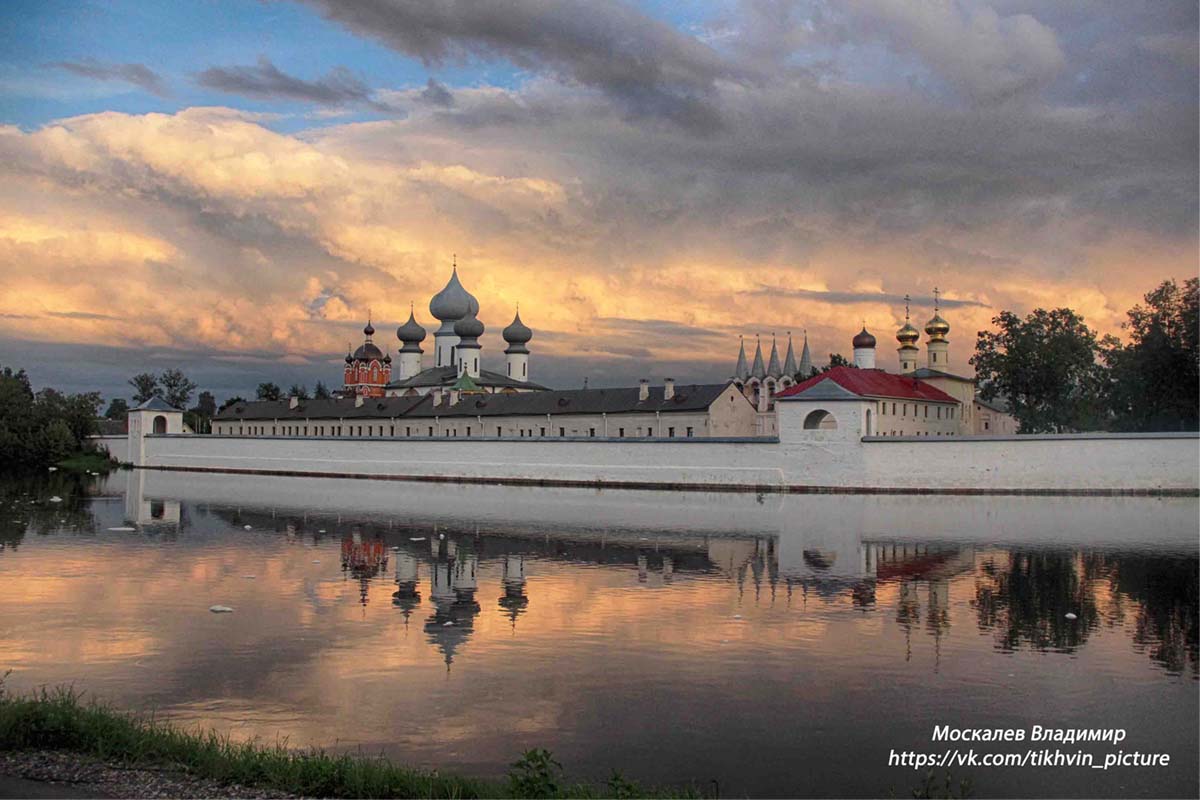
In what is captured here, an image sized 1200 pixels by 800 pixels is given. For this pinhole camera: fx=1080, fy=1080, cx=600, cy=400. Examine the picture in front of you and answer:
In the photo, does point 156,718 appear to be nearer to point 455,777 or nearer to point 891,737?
point 455,777

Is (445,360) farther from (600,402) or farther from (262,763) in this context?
(262,763)

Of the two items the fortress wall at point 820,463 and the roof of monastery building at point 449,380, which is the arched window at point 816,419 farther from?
the roof of monastery building at point 449,380

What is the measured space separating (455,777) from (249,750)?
1.48 metres

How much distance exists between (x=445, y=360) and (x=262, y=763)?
6898cm

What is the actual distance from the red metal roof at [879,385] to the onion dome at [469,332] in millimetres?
27344

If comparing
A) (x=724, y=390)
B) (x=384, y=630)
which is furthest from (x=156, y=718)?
(x=724, y=390)

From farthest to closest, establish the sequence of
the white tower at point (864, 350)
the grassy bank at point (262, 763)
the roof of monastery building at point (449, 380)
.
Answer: the roof of monastery building at point (449, 380), the white tower at point (864, 350), the grassy bank at point (262, 763)

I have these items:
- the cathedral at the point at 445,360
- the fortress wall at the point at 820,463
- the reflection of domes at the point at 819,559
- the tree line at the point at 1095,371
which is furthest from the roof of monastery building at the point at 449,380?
the reflection of domes at the point at 819,559

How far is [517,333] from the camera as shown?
236 ft

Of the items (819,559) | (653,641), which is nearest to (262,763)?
(653,641)

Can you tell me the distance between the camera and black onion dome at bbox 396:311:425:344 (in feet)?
258

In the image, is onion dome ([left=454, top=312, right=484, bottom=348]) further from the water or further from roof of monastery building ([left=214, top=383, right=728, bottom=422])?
the water

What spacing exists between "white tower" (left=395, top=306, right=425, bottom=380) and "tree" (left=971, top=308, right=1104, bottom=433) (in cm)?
4398

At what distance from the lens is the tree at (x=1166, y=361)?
1336 inches
